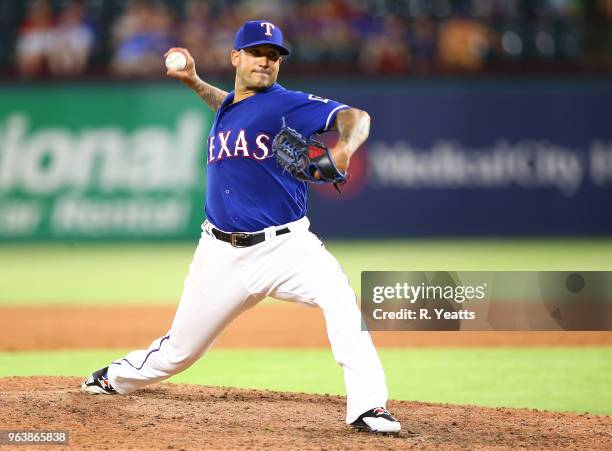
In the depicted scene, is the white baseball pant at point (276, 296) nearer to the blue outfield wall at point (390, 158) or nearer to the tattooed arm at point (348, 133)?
the tattooed arm at point (348, 133)

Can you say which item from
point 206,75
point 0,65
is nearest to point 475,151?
point 206,75

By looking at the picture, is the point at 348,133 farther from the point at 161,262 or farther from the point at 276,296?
the point at 161,262

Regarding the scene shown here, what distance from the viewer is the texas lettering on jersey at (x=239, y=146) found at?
16.9 feet

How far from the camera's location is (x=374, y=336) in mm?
9133

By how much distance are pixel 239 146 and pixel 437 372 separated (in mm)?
2978

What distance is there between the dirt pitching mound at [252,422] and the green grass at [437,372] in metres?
0.64

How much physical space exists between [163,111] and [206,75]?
0.93m

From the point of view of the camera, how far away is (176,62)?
230 inches

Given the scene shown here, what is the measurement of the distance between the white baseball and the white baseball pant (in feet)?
3.50

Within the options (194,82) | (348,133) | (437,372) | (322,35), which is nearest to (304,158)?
(348,133)

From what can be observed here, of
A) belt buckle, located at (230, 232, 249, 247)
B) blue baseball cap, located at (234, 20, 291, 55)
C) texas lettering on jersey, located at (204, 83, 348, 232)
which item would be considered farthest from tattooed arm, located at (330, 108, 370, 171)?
belt buckle, located at (230, 232, 249, 247)

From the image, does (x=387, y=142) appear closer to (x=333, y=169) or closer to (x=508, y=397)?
(x=508, y=397)

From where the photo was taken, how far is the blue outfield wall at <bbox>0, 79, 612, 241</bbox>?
50.6 feet

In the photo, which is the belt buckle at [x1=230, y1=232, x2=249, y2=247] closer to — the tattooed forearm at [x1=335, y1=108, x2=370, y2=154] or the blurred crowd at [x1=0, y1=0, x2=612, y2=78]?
the tattooed forearm at [x1=335, y1=108, x2=370, y2=154]
